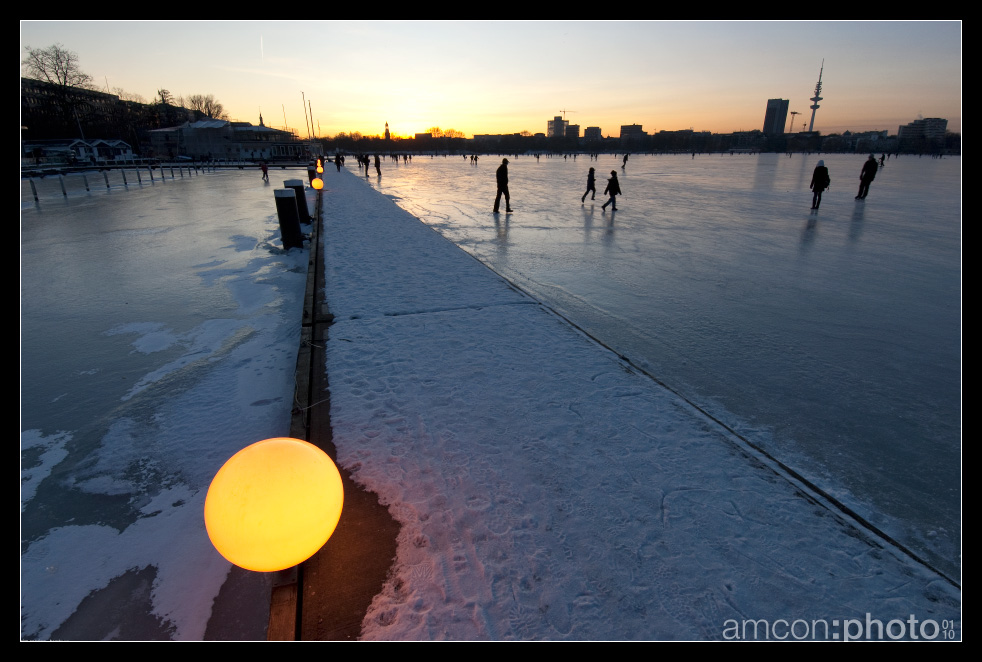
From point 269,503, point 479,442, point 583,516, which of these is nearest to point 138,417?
point 269,503

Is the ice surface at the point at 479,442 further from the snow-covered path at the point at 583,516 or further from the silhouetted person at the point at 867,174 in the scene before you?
the silhouetted person at the point at 867,174

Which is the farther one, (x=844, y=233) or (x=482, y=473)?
(x=844, y=233)

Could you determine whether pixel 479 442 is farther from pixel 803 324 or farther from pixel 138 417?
pixel 803 324

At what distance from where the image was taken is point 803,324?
5.60 meters

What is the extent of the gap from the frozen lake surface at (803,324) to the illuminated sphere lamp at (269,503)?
3.10 meters

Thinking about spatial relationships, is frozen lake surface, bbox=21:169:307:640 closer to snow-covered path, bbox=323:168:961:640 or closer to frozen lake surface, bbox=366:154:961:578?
snow-covered path, bbox=323:168:961:640

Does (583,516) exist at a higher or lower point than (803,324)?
lower

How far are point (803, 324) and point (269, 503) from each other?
6.15 metres

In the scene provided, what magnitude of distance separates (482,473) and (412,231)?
9.17 metres

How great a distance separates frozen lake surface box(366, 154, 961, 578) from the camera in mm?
3141
